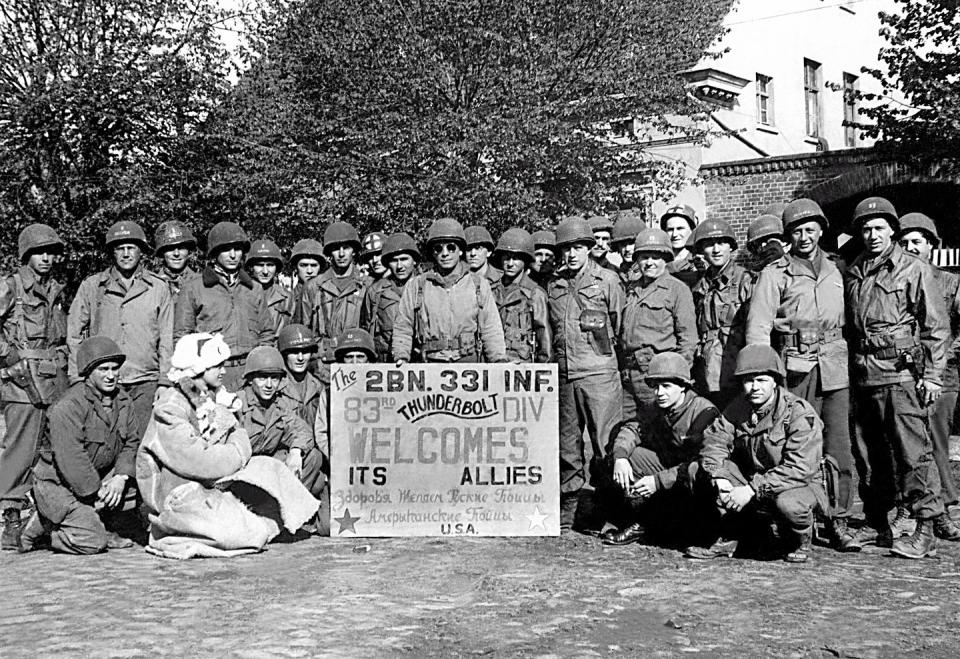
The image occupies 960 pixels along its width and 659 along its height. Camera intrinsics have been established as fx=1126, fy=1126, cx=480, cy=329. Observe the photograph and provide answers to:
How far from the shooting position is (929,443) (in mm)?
7547

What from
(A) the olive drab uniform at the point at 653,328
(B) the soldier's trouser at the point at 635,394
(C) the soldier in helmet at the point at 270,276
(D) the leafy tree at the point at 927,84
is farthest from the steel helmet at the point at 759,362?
(D) the leafy tree at the point at 927,84

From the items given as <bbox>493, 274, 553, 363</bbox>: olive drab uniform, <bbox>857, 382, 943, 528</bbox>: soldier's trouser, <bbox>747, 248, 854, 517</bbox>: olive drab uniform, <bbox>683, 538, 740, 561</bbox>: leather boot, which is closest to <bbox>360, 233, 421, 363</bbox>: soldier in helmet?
<bbox>493, 274, 553, 363</bbox>: olive drab uniform

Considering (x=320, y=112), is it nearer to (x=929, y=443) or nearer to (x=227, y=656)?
(x=929, y=443)

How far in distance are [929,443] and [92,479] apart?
562 cm

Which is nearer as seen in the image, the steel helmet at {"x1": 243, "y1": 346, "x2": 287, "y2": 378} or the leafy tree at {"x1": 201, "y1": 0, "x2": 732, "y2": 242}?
the steel helmet at {"x1": 243, "y1": 346, "x2": 287, "y2": 378}

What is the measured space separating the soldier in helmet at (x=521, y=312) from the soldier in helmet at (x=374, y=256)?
157cm

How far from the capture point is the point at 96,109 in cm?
1584

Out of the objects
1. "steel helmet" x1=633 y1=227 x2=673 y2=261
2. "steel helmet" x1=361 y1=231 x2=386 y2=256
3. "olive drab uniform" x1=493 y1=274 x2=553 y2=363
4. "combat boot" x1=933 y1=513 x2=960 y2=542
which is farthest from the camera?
"steel helmet" x1=361 y1=231 x2=386 y2=256

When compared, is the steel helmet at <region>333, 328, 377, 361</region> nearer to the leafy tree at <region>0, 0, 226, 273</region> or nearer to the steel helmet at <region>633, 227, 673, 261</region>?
the steel helmet at <region>633, 227, 673, 261</region>

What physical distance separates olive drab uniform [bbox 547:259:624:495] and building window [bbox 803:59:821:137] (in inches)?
874

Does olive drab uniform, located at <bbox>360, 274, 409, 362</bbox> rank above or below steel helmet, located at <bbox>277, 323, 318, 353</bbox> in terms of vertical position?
above

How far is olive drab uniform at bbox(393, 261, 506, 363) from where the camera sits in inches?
343

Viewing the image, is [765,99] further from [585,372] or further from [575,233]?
[585,372]

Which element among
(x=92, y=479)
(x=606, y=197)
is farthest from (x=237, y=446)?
(x=606, y=197)
